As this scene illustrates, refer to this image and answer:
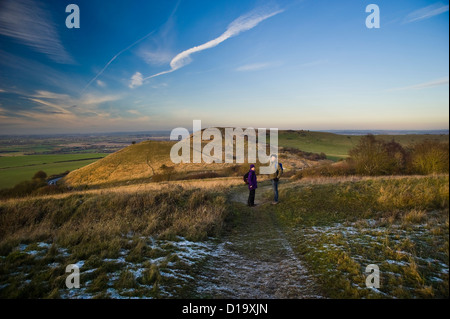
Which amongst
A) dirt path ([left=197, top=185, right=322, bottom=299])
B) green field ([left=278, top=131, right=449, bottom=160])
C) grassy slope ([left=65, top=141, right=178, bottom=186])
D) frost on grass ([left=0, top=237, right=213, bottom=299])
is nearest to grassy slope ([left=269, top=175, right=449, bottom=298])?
dirt path ([left=197, top=185, right=322, bottom=299])

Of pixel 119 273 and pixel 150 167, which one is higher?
pixel 119 273

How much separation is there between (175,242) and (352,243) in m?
5.86

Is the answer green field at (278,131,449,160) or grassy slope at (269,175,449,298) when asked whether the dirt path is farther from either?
green field at (278,131,449,160)

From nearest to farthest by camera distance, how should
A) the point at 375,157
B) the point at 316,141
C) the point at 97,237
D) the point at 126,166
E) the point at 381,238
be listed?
the point at 381,238, the point at 97,237, the point at 375,157, the point at 126,166, the point at 316,141

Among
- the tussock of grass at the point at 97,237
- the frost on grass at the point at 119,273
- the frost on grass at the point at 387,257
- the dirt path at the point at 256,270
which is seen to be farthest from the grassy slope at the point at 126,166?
the frost on grass at the point at 387,257

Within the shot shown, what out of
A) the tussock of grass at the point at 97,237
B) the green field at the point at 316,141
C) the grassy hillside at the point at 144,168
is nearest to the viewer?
the tussock of grass at the point at 97,237

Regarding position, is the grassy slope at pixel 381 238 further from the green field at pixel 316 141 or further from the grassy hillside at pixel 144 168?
the green field at pixel 316 141

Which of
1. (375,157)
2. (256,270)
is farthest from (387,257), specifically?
(375,157)

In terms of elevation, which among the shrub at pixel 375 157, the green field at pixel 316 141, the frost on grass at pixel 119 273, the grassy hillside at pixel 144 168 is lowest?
the grassy hillside at pixel 144 168

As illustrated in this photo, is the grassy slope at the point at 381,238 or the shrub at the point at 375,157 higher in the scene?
the shrub at the point at 375,157

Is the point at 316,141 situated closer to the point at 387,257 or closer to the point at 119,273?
the point at 387,257

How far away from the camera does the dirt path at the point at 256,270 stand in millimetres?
4488

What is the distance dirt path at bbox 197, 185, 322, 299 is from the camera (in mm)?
4488

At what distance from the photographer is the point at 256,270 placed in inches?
219
